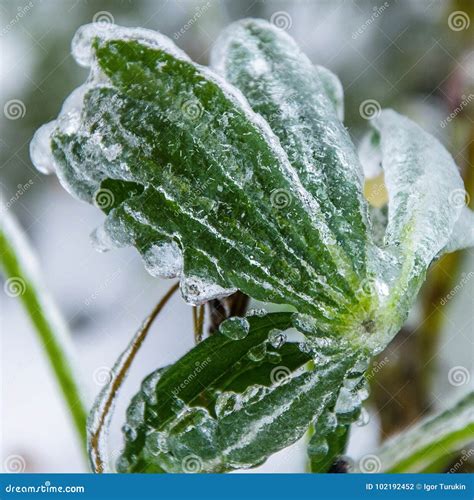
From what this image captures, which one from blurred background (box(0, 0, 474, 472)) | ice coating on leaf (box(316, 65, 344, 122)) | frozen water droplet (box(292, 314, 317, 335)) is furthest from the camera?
blurred background (box(0, 0, 474, 472))

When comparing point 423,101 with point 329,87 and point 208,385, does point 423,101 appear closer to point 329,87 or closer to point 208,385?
point 329,87

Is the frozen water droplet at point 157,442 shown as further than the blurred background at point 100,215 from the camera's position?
No

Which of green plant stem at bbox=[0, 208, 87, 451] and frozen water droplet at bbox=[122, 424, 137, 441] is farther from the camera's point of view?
green plant stem at bbox=[0, 208, 87, 451]

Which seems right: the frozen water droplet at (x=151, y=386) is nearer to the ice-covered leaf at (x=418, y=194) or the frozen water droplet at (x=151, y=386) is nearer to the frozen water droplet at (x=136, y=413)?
the frozen water droplet at (x=136, y=413)

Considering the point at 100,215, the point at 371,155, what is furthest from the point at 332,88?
the point at 100,215

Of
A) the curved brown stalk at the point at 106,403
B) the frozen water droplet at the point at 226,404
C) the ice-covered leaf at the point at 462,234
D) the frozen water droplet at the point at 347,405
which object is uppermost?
the ice-covered leaf at the point at 462,234

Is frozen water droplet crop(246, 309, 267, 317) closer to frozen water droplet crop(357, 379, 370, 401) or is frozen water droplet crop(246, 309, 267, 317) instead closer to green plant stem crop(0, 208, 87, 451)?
frozen water droplet crop(357, 379, 370, 401)

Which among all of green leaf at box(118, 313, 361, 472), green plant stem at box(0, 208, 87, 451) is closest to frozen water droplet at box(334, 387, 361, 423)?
green leaf at box(118, 313, 361, 472)

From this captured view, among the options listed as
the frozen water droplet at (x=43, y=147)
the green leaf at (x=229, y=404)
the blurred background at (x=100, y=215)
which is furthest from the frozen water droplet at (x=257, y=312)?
the blurred background at (x=100, y=215)
